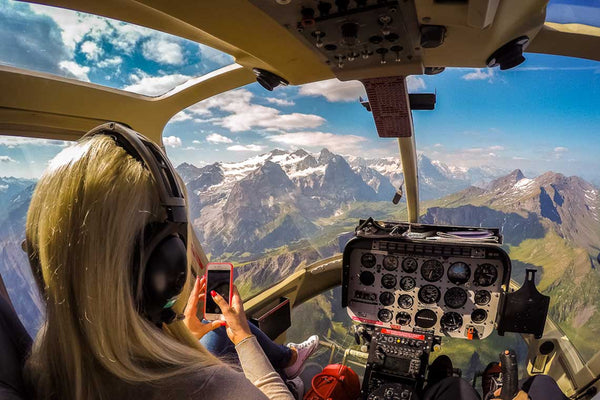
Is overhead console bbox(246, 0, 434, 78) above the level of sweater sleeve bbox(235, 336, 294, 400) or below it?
above

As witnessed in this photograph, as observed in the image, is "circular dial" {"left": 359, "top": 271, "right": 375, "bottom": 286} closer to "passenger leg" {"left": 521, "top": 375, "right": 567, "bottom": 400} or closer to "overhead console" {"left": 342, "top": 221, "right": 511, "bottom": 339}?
"overhead console" {"left": 342, "top": 221, "right": 511, "bottom": 339}

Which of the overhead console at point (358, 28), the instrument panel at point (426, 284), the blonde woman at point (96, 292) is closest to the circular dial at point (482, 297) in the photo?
the instrument panel at point (426, 284)

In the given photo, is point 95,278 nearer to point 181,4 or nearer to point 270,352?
point 181,4

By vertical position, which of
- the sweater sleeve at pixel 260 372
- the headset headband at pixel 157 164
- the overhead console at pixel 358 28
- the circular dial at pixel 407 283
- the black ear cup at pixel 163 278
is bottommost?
the circular dial at pixel 407 283

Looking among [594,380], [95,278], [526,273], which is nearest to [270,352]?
[95,278]

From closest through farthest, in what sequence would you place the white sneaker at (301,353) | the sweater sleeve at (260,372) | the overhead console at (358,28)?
the sweater sleeve at (260,372) < the overhead console at (358,28) < the white sneaker at (301,353)

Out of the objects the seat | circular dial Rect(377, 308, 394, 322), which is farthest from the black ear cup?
circular dial Rect(377, 308, 394, 322)

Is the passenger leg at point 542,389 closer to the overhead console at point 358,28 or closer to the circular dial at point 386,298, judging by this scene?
the circular dial at point 386,298
